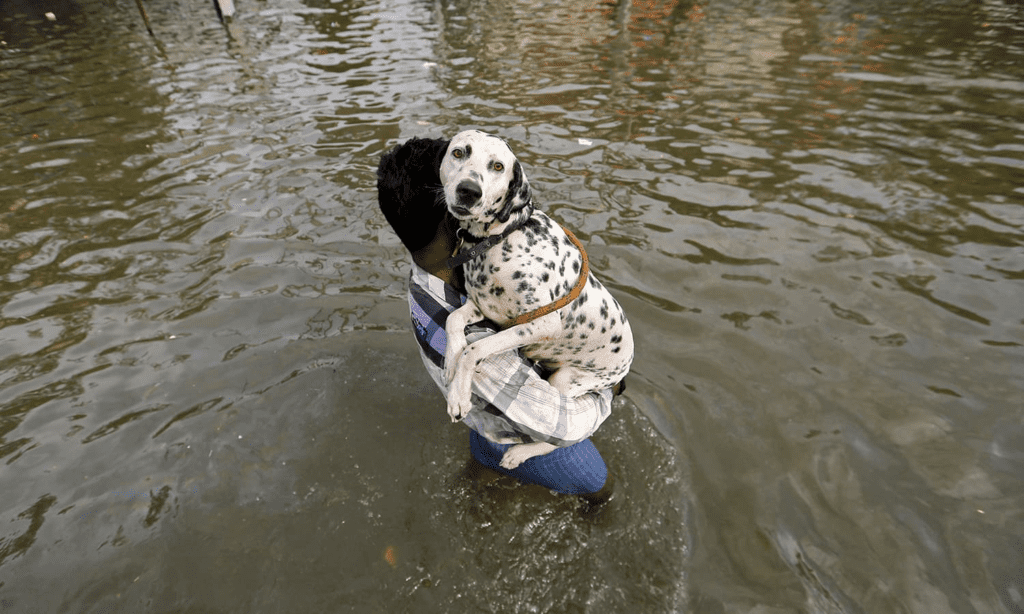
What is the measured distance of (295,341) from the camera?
481cm

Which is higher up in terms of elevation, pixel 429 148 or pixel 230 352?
pixel 429 148

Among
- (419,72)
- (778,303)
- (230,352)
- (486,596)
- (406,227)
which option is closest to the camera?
(406,227)

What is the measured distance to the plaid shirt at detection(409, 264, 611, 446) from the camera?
2682mm

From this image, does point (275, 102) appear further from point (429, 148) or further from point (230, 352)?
point (429, 148)

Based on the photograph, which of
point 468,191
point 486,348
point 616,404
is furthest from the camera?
point 616,404

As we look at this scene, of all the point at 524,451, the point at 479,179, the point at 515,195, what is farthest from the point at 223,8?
the point at 524,451

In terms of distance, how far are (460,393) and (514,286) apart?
2.01 feet

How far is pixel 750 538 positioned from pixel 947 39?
16.4m

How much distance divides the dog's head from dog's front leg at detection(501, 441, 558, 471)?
125cm

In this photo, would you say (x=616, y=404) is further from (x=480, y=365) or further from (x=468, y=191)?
(x=468, y=191)

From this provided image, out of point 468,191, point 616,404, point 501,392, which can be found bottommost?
point 616,404

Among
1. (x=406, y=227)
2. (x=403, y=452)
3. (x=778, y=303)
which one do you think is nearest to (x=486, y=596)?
(x=403, y=452)

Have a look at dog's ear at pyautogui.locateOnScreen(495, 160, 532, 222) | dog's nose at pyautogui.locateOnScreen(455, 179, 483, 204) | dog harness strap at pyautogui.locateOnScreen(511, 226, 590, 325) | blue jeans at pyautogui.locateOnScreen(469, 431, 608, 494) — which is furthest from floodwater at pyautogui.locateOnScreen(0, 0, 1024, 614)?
dog's nose at pyautogui.locateOnScreen(455, 179, 483, 204)

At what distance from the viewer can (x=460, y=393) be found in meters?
2.62
